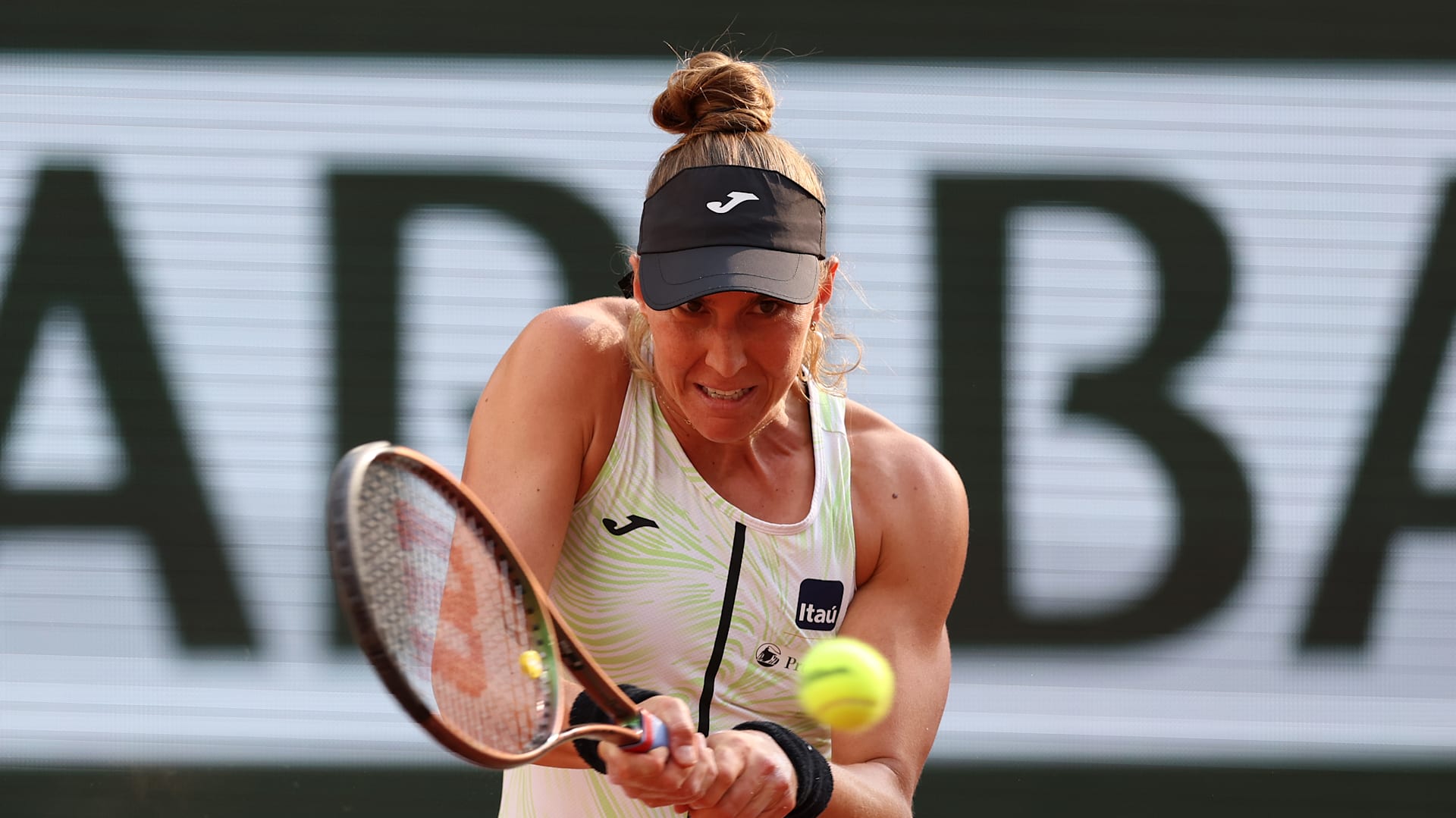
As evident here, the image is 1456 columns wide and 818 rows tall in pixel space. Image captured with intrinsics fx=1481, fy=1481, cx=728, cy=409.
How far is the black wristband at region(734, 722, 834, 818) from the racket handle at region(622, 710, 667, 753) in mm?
274

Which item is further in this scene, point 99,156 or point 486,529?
point 99,156

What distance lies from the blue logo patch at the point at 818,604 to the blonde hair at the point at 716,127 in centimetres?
45

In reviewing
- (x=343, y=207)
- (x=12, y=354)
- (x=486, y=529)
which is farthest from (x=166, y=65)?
(x=486, y=529)

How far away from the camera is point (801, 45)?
16.4 ft

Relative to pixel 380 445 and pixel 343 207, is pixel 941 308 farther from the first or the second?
pixel 380 445

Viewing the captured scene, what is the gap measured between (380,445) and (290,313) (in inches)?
132

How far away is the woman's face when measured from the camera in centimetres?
225

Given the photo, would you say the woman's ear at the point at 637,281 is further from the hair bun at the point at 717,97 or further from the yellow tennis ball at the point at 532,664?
the yellow tennis ball at the point at 532,664

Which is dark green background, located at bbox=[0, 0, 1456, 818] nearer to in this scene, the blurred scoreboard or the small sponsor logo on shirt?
the blurred scoreboard

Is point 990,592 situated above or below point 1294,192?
below

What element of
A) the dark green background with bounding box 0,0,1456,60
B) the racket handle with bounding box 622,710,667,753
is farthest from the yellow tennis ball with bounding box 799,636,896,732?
the dark green background with bounding box 0,0,1456,60

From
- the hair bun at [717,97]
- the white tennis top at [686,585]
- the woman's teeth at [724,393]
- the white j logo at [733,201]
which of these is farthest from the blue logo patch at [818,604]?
the hair bun at [717,97]

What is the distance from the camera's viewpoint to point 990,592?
484 centimetres

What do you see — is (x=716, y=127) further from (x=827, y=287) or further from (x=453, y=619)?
(x=453, y=619)
